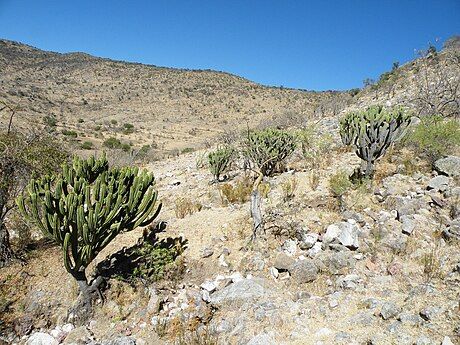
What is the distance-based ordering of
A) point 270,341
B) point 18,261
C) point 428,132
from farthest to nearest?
point 428,132, point 18,261, point 270,341

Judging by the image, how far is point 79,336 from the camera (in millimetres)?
4711

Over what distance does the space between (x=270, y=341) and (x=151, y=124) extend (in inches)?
1432

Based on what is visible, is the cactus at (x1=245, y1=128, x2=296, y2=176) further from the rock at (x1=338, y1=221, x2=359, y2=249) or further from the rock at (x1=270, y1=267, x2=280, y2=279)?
the rock at (x1=270, y1=267, x2=280, y2=279)

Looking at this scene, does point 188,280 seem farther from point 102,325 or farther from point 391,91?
point 391,91

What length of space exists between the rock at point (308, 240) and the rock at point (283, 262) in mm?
375

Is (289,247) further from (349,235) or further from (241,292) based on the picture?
(241,292)

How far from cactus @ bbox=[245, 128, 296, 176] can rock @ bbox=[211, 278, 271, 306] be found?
5.64m

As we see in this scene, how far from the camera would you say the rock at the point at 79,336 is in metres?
4.63

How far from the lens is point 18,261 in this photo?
6.15 metres

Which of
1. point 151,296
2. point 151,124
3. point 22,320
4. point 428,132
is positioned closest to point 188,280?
point 151,296

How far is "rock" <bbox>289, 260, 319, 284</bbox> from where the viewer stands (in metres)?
5.28

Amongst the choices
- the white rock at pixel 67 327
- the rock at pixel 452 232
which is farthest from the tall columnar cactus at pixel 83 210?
the rock at pixel 452 232

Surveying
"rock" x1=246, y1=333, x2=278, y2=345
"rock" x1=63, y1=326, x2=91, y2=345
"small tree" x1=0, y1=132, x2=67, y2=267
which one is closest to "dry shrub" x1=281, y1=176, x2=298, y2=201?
"rock" x1=246, y1=333, x2=278, y2=345

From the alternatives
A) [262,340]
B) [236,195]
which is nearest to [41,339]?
[262,340]
